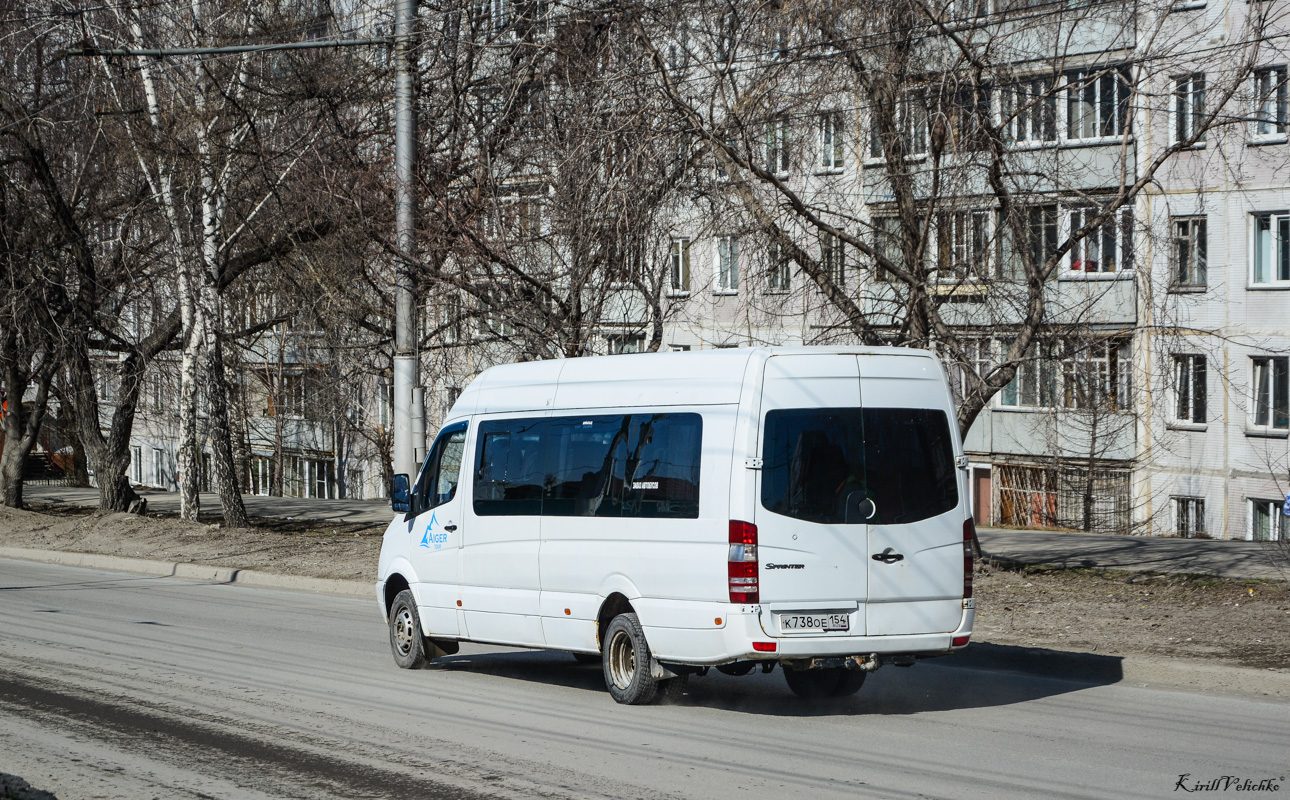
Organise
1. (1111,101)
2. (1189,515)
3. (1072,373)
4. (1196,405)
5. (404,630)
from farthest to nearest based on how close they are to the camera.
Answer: (1189,515), (1196,405), (1111,101), (1072,373), (404,630)

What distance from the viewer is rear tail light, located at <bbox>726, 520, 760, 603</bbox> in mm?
8398

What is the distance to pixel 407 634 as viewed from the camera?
11188mm

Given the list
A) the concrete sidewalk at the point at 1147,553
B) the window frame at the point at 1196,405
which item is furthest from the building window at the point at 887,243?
the window frame at the point at 1196,405

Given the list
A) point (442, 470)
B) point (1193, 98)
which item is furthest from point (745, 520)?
point (1193, 98)

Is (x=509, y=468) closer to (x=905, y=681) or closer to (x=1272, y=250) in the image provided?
(x=905, y=681)

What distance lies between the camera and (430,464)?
37.0 ft

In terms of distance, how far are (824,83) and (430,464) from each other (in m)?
6.46

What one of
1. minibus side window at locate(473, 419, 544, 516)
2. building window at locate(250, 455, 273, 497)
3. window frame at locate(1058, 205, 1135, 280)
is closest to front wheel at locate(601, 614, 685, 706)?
minibus side window at locate(473, 419, 544, 516)

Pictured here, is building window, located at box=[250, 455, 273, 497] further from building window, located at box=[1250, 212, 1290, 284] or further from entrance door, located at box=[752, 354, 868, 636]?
entrance door, located at box=[752, 354, 868, 636]

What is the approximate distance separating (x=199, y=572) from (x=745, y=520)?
13090 millimetres

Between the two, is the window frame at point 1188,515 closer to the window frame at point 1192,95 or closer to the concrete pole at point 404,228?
the window frame at point 1192,95

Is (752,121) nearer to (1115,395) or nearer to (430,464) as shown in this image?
(430,464)

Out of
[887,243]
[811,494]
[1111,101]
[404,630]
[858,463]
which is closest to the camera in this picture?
[811,494]

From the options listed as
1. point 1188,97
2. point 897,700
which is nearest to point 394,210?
point 1188,97
